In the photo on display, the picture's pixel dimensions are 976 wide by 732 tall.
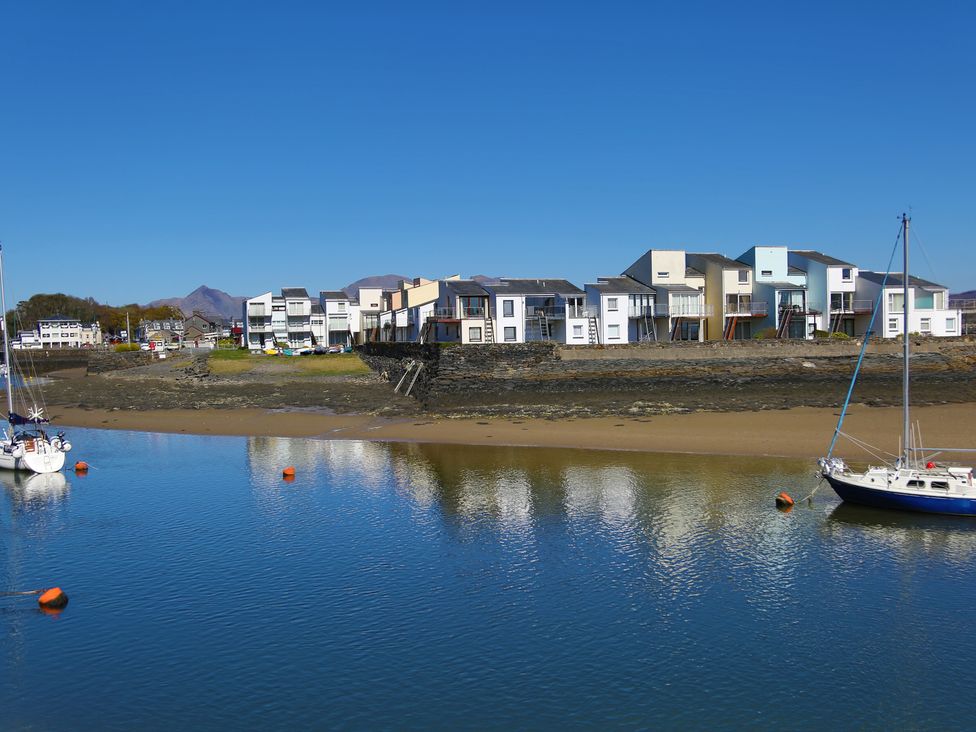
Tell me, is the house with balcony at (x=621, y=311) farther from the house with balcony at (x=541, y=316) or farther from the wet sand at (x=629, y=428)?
the wet sand at (x=629, y=428)

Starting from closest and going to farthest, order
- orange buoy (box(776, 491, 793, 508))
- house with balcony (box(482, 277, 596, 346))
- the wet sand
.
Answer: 1. orange buoy (box(776, 491, 793, 508))
2. the wet sand
3. house with balcony (box(482, 277, 596, 346))

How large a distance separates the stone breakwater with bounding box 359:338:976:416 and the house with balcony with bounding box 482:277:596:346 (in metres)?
7.71

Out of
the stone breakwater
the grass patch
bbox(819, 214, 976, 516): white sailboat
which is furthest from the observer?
the grass patch

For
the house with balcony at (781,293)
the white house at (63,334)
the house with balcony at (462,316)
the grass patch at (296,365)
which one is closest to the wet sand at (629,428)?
the grass patch at (296,365)

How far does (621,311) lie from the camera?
6544 centimetres

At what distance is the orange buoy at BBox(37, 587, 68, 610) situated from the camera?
1942 centimetres

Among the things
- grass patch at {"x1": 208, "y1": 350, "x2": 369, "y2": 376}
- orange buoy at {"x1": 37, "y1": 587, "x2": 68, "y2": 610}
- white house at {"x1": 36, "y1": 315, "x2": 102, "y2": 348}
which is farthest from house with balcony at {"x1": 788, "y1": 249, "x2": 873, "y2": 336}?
white house at {"x1": 36, "y1": 315, "x2": 102, "y2": 348}

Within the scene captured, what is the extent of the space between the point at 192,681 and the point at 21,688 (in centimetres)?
328

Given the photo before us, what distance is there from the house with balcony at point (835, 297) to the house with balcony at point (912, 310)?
69cm

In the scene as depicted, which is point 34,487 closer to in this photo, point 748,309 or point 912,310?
point 748,309

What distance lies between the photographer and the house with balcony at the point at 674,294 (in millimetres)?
66812

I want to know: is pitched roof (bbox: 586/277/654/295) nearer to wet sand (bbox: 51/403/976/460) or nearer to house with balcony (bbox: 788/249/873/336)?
house with balcony (bbox: 788/249/873/336)

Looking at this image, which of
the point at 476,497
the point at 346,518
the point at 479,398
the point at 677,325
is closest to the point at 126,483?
the point at 346,518

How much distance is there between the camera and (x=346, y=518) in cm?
2705
